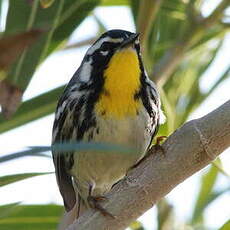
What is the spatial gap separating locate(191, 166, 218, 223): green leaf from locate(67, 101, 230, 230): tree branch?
1817mm

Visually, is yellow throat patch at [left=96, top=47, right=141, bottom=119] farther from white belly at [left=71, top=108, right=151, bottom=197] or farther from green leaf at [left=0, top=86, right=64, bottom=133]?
green leaf at [left=0, top=86, right=64, bottom=133]

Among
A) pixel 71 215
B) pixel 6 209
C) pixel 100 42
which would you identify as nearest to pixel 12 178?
pixel 6 209

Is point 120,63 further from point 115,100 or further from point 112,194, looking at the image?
point 112,194

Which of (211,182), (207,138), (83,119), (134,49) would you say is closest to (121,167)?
(83,119)

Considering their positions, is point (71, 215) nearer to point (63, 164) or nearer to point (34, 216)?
point (34, 216)

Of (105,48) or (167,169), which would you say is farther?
(105,48)

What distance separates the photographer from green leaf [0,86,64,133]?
3.12m

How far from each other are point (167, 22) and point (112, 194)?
2131 mm

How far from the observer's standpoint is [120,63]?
296 cm

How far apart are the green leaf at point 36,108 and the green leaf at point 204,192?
104 cm

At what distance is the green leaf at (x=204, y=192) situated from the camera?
11.5ft

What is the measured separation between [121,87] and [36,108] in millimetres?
509

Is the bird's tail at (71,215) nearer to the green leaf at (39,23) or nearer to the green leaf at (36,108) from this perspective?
the green leaf at (36,108)

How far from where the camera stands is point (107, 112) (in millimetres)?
2848
